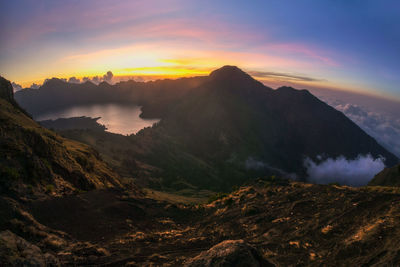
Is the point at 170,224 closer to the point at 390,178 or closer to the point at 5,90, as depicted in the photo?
the point at 390,178

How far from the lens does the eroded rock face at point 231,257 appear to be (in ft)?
29.6

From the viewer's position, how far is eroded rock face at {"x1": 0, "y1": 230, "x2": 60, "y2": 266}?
9331 mm

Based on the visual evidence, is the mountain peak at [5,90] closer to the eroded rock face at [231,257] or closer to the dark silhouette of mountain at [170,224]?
the dark silhouette of mountain at [170,224]

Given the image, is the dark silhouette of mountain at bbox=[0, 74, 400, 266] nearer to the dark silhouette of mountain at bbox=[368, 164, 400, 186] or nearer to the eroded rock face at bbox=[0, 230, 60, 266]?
the eroded rock face at bbox=[0, 230, 60, 266]

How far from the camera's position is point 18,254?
9891mm

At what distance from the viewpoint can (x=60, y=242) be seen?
14922 millimetres

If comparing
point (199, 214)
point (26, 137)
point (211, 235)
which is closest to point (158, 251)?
point (211, 235)

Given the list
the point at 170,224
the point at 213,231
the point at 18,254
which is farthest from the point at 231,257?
the point at 170,224

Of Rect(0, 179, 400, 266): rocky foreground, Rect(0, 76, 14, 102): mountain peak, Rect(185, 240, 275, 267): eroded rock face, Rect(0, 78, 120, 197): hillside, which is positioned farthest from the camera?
Rect(0, 76, 14, 102): mountain peak

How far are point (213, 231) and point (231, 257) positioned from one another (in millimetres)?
12272

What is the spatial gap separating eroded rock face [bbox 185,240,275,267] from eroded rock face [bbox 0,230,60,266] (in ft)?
23.5

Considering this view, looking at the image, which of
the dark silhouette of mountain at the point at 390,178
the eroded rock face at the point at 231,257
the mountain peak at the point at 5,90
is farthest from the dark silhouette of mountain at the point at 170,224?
the mountain peak at the point at 5,90

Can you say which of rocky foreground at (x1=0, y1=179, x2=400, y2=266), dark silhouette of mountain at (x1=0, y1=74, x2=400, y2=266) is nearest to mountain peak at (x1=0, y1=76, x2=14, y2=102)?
dark silhouette of mountain at (x1=0, y1=74, x2=400, y2=266)

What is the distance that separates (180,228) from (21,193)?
14.6 meters
